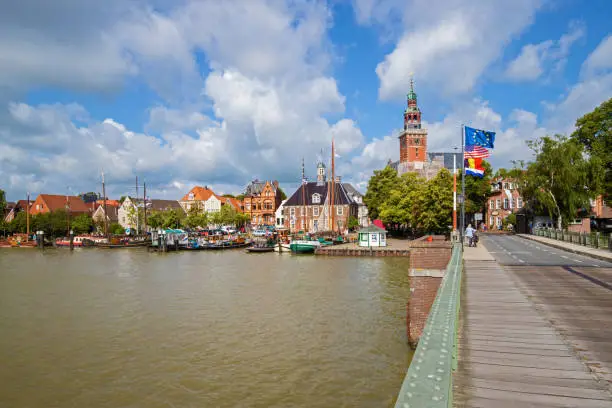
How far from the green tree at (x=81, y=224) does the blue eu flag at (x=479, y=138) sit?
9467cm

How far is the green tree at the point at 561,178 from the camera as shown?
5284 centimetres

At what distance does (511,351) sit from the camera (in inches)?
238

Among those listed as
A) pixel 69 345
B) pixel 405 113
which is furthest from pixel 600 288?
pixel 405 113

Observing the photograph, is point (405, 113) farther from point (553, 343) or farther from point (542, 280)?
point (553, 343)

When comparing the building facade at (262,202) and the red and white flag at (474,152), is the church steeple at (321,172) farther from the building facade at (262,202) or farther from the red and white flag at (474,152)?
the red and white flag at (474,152)

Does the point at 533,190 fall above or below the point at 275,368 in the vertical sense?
above

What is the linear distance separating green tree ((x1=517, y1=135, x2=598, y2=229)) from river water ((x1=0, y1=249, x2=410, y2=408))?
31619 millimetres

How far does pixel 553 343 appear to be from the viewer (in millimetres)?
6566

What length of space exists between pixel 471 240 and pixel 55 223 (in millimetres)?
92368

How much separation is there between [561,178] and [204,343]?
2023 inches

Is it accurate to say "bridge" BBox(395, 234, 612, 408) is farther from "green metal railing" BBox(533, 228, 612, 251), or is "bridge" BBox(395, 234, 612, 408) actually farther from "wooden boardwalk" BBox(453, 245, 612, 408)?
"green metal railing" BBox(533, 228, 612, 251)

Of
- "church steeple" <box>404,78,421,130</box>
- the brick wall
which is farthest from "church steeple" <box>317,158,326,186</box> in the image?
the brick wall

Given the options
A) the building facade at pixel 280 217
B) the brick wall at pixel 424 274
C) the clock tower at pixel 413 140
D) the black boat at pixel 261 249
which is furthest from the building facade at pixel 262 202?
the brick wall at pixel 424 274

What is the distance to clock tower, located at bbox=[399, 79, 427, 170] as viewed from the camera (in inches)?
4151
